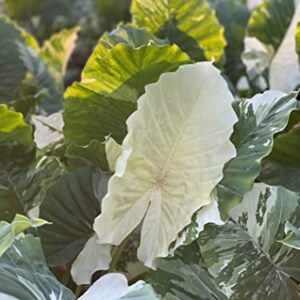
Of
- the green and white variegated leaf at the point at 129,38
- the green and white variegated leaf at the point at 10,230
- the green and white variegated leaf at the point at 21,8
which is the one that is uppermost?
the green and white variegated leaf at the point at 129,38

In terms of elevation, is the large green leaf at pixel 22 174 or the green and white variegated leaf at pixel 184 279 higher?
the large green leaf at pixel 22 174

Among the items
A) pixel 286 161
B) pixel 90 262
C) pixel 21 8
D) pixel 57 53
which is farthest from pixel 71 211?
pixel 21 8

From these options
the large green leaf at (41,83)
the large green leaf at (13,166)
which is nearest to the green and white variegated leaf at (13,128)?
the large green leaf at (13,166)

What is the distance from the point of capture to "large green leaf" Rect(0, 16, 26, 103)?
70cm

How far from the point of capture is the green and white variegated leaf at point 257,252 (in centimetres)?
43

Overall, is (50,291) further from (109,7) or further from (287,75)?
(109,7)

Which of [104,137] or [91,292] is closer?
[91,292]

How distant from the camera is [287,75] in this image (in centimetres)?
61

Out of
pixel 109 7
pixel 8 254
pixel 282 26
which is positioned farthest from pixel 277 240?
pixel 109 7

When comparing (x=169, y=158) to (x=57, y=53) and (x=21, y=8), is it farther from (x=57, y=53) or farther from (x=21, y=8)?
(x=21, y=8)

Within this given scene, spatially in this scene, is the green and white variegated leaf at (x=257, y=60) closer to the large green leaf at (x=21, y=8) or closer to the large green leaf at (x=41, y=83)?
the large green leaf at (x=41, y=83)

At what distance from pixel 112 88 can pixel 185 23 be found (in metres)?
0.17

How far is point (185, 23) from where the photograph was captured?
62cm

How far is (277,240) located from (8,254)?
0.52 ft
